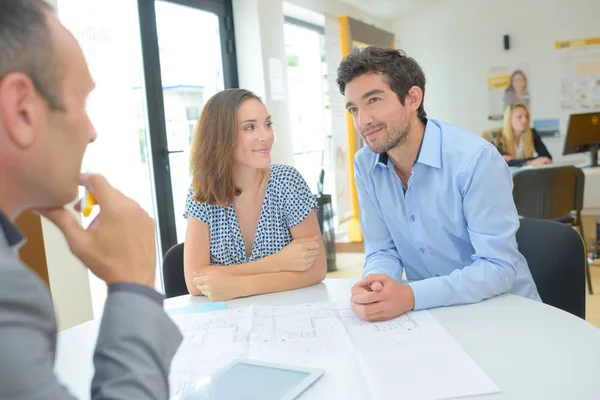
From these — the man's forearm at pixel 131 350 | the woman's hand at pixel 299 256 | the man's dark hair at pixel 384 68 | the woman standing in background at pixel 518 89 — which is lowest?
the woman's hand at pixel 299 256

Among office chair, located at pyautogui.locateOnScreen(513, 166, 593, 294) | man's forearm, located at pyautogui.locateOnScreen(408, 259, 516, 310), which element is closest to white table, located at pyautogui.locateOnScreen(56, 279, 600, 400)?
man's forearm, located at pyautogui.locateOnScreen(408, 259, 516, 310)

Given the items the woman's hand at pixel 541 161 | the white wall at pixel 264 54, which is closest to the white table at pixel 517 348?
the white wall at pixel 264 54

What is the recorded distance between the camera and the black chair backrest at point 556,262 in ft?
4.96

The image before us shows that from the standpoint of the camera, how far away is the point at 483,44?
6.54 metres

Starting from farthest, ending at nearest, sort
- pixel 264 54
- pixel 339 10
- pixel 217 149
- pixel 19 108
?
pixel 339 10, pixel 264 54, pixel 217 149, pixel 19 108

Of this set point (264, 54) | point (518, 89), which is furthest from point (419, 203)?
point (518, 89)

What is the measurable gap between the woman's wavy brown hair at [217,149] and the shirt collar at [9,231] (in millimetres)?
1303

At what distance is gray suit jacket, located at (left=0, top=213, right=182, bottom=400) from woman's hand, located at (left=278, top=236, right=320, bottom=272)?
37.6 inches

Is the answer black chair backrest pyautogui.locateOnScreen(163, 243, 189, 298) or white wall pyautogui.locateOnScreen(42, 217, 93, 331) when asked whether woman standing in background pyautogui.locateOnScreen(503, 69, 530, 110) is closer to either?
white wall pyautogui.locateOnScreen(42, 217, 93, 331)

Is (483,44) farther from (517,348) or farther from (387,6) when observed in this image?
(517,348)

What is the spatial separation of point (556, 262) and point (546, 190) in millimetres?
2263

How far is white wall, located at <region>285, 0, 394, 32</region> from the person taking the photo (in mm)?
5055

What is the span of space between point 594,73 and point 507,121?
1.81 metres

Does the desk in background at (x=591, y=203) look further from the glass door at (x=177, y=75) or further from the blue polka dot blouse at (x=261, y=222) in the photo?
the blue polka dot blouse at (x=261, y=222)
